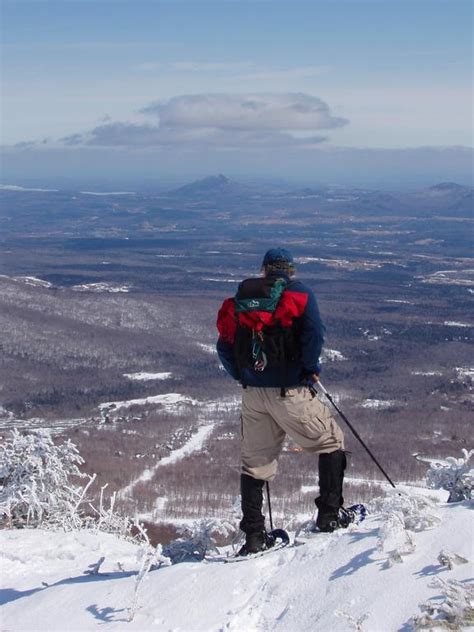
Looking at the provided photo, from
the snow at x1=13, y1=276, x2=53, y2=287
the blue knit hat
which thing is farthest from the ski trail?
the snow at x1=13, y1=276, x2=53, y2=287

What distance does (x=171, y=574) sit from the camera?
5.55 m

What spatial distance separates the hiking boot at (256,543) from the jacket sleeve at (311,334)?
1462 mm

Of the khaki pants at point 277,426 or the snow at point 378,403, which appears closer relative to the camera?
the khaki pants at point 277,426

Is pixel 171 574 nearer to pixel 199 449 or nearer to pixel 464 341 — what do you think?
pixel 199 449

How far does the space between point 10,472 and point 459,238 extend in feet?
539

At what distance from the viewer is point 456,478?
263 inches

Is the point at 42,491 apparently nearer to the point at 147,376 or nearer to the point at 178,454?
Answer: the point at 178,454

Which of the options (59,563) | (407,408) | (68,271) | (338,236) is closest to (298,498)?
(59,563)

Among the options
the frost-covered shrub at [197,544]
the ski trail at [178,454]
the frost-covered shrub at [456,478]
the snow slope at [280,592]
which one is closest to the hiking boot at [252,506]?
the frost-covered shrub at [197,544]

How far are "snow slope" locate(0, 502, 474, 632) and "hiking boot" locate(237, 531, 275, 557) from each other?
0.45 meters

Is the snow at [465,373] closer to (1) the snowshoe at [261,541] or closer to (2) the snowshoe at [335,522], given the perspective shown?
(2) the snowshoe at [335,522]

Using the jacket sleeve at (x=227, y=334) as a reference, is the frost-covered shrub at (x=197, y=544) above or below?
below

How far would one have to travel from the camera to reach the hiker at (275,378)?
5918mm

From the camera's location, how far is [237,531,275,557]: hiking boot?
19.8 ft
